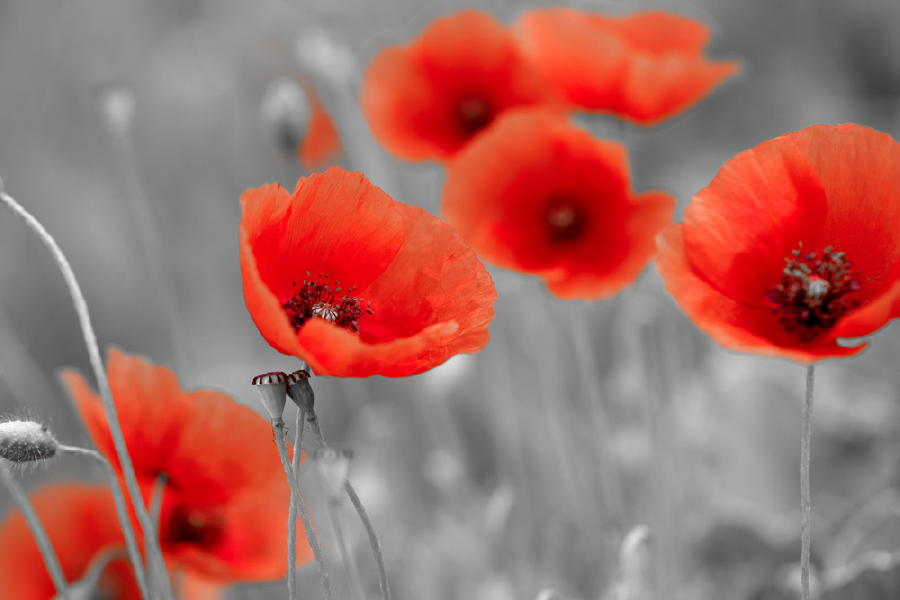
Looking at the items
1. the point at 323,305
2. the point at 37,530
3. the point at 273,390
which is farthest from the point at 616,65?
the point at 37,530

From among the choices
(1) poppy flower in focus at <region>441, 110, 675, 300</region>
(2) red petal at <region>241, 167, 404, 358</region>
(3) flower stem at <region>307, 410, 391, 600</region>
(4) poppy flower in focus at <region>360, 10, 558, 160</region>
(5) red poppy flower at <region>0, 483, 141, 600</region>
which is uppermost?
(4) poppy flower in focus at <region>360, 10, 558, 160</region>

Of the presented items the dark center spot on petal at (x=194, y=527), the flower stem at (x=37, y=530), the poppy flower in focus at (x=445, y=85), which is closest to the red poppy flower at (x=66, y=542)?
the dark center spot on petal at (x=194, y=527)

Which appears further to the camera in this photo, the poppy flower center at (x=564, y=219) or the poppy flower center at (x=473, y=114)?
the poppy flower center at (x=473, y=114)

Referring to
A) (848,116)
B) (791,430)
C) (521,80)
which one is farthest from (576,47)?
(848,116)

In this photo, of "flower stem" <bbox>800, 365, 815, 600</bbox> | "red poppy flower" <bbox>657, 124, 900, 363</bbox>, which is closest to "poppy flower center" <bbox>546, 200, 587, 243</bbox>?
"red poppy flower" <bbox>657, 124, 900, 363</bbox>

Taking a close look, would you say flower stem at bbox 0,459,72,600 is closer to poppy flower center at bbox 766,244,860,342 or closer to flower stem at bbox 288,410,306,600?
flower stem at bbox 288,410,306,600

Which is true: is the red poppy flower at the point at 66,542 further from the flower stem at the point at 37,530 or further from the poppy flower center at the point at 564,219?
the poppy flower center at the point at 564,219

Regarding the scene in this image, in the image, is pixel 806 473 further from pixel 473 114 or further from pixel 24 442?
pixel 473 114
